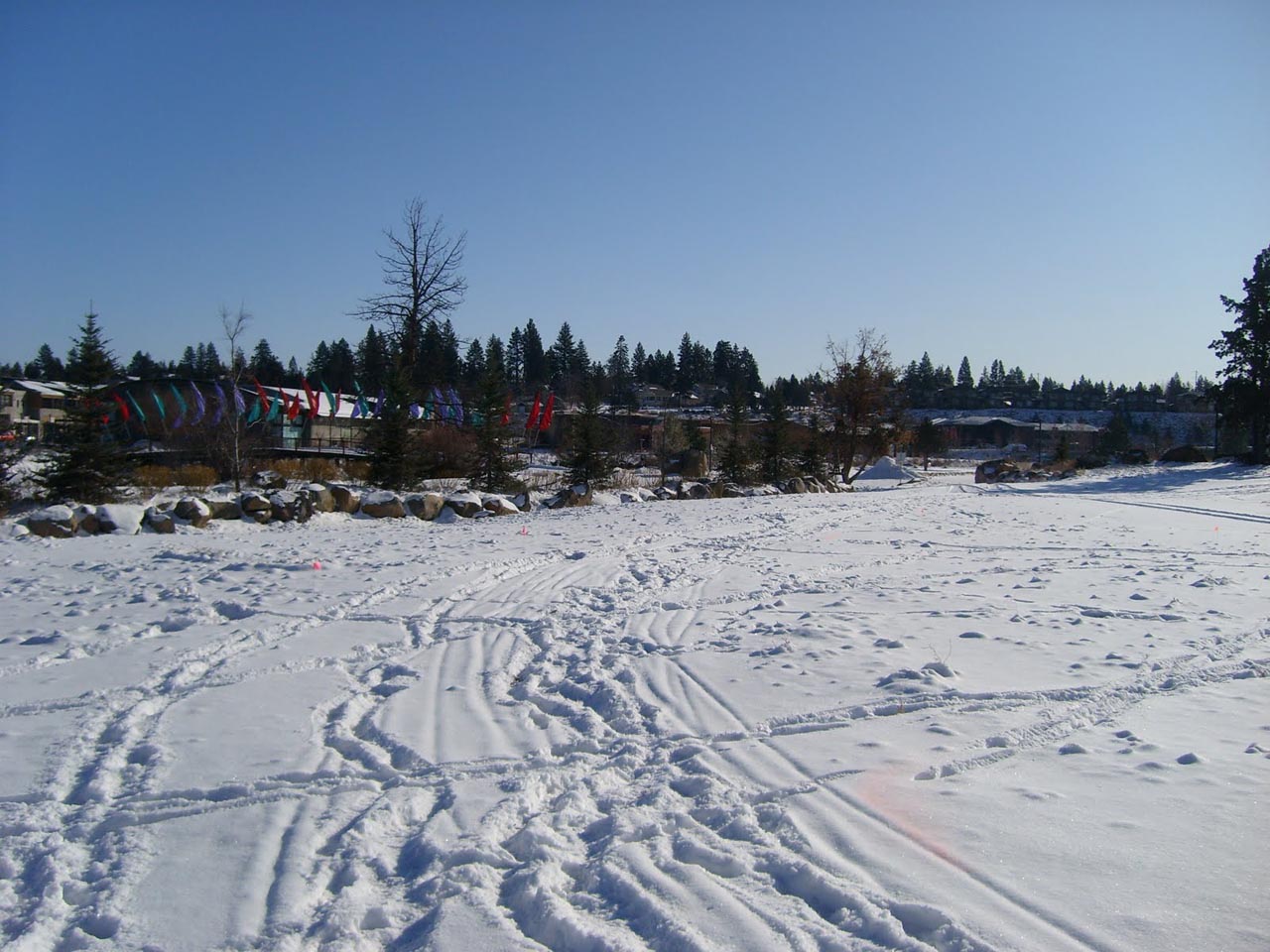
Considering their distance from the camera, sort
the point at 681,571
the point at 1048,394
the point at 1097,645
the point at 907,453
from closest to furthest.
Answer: the point at 1097,645 < the point at 681,571 < the point at 907,453 < the point at 1048,394

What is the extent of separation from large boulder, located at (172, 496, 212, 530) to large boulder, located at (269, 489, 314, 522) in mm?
1160


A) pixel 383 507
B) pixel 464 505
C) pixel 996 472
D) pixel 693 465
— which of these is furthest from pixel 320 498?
pixel 996 472

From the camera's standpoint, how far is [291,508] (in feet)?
48.3

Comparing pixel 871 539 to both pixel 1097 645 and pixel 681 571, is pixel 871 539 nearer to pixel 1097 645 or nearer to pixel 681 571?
pixel 681 571

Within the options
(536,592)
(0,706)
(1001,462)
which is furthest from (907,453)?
(0,706)

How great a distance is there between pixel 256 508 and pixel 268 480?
8.27m

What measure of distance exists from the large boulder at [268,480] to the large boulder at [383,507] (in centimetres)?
622

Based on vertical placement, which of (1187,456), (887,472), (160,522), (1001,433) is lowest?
(887,472)

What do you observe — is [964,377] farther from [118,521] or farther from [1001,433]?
[118,521]

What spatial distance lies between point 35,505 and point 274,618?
16.7 metres

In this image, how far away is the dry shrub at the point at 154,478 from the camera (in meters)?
21.3

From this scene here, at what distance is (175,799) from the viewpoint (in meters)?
3.65

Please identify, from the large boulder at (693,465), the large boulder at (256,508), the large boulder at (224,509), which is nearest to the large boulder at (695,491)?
the large boulder at (256,508)

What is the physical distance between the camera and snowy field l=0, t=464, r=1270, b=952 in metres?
2.78
